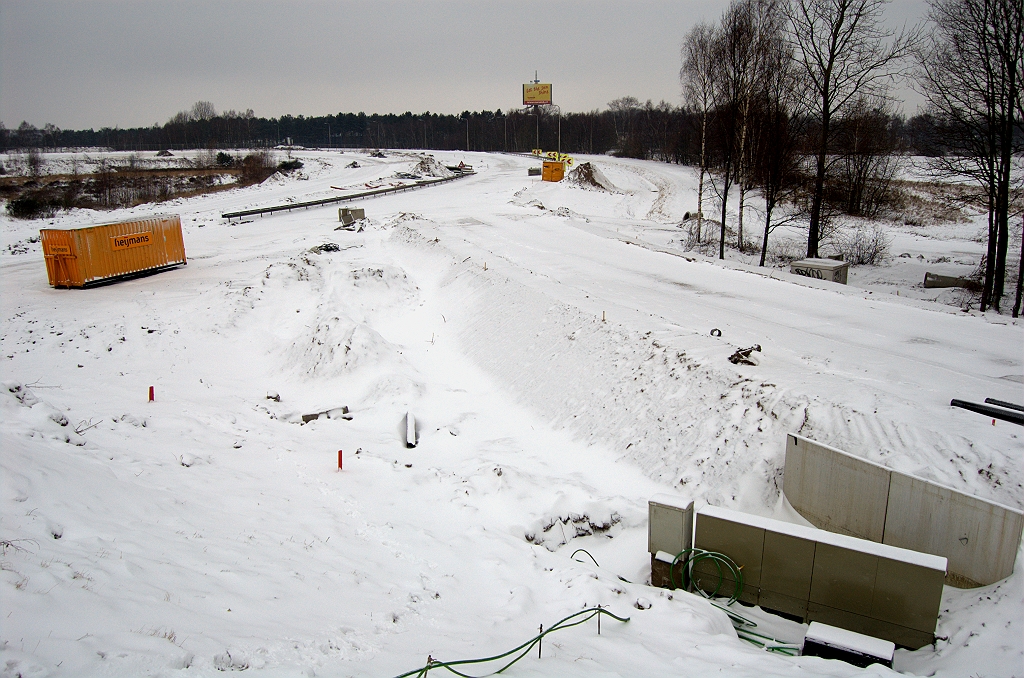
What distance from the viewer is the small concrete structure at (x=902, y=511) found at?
6879mm

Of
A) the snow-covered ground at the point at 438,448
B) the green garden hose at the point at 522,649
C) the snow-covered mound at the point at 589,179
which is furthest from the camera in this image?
the snow-covered mound at the point at 589,179

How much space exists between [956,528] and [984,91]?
16252 mm

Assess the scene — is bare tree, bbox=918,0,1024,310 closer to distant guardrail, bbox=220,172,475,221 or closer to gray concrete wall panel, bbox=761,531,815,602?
gray concrete wall panel, bbox=761,531,815,602

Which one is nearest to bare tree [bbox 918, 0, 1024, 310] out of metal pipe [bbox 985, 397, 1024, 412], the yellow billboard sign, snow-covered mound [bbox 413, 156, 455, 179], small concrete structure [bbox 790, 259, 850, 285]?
small concrete structure [bbox 790, 259, 850, 285]

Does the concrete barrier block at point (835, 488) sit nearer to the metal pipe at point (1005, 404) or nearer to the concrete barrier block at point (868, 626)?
the concrete barrier block at point (868, 626)

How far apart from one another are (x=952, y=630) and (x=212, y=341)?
17185mm

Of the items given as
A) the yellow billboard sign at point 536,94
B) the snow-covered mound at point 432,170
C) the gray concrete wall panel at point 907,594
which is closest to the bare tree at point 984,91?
the gray concrete wall panel at point 907,594

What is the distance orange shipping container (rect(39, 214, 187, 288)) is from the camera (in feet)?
71.1

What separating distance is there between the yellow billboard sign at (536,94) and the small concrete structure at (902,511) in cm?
7514

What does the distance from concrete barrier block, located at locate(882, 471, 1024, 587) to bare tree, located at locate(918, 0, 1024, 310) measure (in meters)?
13.6

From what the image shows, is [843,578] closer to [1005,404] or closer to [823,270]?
[1005,404]

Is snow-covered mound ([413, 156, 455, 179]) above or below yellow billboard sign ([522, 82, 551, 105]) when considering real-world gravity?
below

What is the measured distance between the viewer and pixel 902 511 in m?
7.71

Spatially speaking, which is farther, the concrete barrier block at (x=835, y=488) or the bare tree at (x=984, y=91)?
the bare tree at (x=984, y=91)
